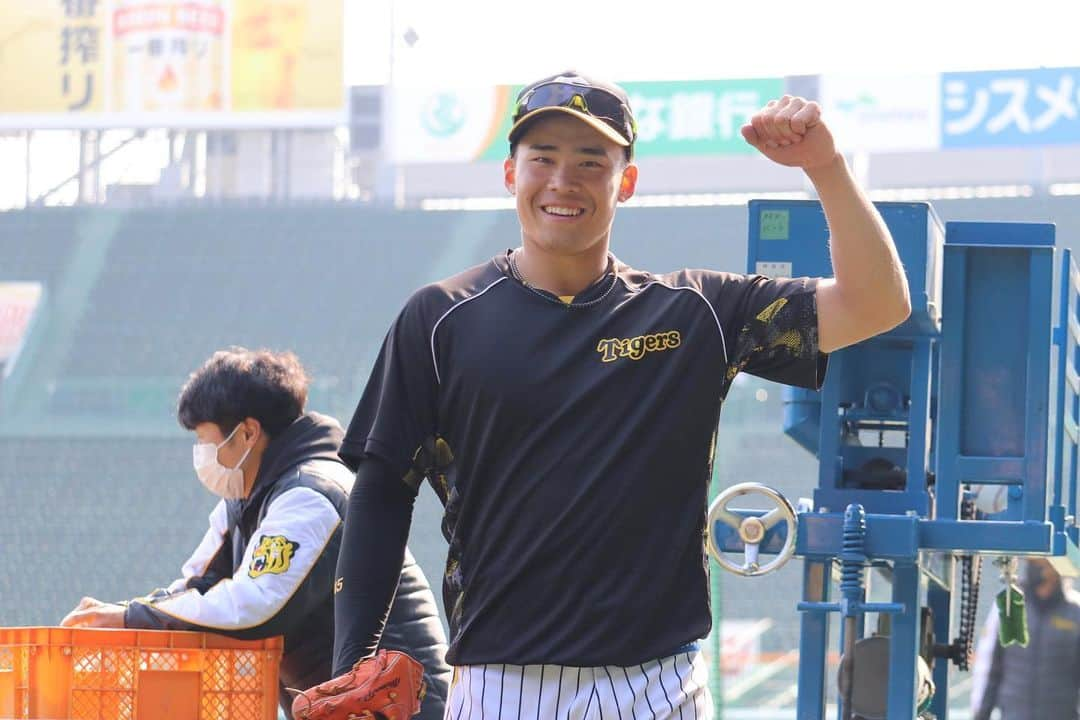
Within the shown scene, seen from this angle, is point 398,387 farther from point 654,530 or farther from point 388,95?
point 388,95

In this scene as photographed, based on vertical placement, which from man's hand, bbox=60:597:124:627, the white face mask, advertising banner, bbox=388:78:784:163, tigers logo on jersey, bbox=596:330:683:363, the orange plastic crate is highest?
advertising banner, bbox=388:78:784:163

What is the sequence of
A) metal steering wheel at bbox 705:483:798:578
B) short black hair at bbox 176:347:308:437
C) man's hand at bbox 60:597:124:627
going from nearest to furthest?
metal steering wheel at bbox 705:483:798:578, man's hand at bbox 60:597:124:627, short black hair at bbox 176:347:308:437

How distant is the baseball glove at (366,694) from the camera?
1845 millimetres

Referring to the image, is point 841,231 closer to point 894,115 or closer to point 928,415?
point 928,415

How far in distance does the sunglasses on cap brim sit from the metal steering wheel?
3.17 feet

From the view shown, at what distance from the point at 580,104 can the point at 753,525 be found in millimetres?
1207

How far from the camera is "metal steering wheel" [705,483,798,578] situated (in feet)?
9.18

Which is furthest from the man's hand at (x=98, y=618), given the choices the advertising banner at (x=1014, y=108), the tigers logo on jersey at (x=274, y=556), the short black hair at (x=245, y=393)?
the advertising banner at (x=1014, y=108)

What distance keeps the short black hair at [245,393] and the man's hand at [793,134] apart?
5.46 feet

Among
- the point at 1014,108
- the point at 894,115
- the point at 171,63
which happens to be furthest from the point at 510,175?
the point at 171,63

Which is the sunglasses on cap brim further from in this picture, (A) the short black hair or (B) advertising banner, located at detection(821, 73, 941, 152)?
(B) advertising banner, located at detection(821, 73, 941, 152)

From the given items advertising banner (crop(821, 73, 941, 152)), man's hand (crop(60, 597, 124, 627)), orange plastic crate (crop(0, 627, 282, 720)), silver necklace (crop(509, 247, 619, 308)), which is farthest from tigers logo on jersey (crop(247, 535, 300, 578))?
advertising banner (crop(821, 73, 941, 152))

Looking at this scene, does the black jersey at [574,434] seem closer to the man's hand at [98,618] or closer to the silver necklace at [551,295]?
the silver necklace at [551,295]

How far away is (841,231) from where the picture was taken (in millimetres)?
1852
